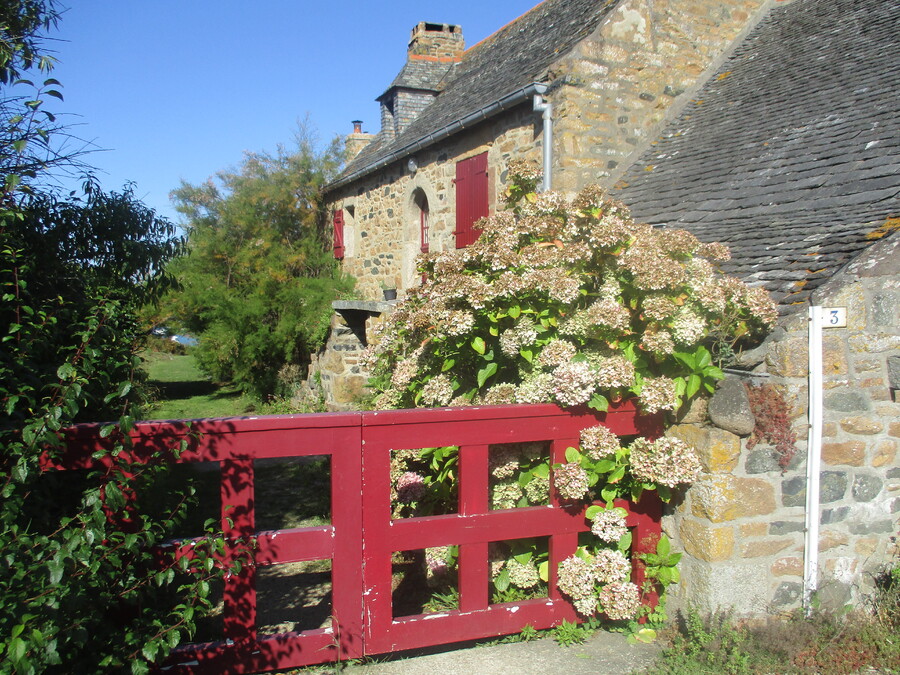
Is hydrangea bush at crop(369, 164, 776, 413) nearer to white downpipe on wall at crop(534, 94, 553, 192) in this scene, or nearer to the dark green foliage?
the dark green foliage

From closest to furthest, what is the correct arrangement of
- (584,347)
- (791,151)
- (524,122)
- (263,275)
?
(584,347) → (791,151) → (524,122) → (263,275)

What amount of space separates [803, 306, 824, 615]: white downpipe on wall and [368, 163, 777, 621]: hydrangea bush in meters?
0.26

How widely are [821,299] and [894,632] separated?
1.78 m

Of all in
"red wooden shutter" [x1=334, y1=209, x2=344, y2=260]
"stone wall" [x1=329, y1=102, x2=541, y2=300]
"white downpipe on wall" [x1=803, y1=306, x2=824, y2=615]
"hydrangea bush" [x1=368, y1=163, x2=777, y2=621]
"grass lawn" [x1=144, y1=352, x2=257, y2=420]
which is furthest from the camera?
"red wooden shutter" [x1=334, y1=209, x2=344, y2=260]

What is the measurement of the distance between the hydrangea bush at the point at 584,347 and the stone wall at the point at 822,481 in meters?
0.16

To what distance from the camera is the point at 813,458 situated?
3.43 metres

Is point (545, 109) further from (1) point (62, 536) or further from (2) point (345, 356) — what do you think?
(1) point (62, 536)

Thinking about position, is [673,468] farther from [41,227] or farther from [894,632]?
[41,227]

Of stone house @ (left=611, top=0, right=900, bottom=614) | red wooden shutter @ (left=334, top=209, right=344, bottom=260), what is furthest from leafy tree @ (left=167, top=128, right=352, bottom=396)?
stone house @ (left=611, top=0, right=900, bottom=614)

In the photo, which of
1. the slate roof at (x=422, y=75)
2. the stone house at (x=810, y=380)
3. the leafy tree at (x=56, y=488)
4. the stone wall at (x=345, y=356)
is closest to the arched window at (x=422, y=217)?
the stone wall at (x=345, y=356)

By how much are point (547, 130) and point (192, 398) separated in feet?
35.9

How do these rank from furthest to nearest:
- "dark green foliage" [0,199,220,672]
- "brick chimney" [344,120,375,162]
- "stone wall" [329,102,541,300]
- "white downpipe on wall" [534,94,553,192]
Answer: "brick chimney" [344,120,375,162] → "stone wall" [329,102,541,300] → "white downpipe on wall" [534,94,553,192] → "dark green foliage" [0,199,220,672]

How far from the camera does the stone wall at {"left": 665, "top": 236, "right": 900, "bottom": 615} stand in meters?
3.29

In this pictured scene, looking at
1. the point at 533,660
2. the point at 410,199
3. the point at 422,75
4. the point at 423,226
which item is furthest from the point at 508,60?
the point at 533,660
